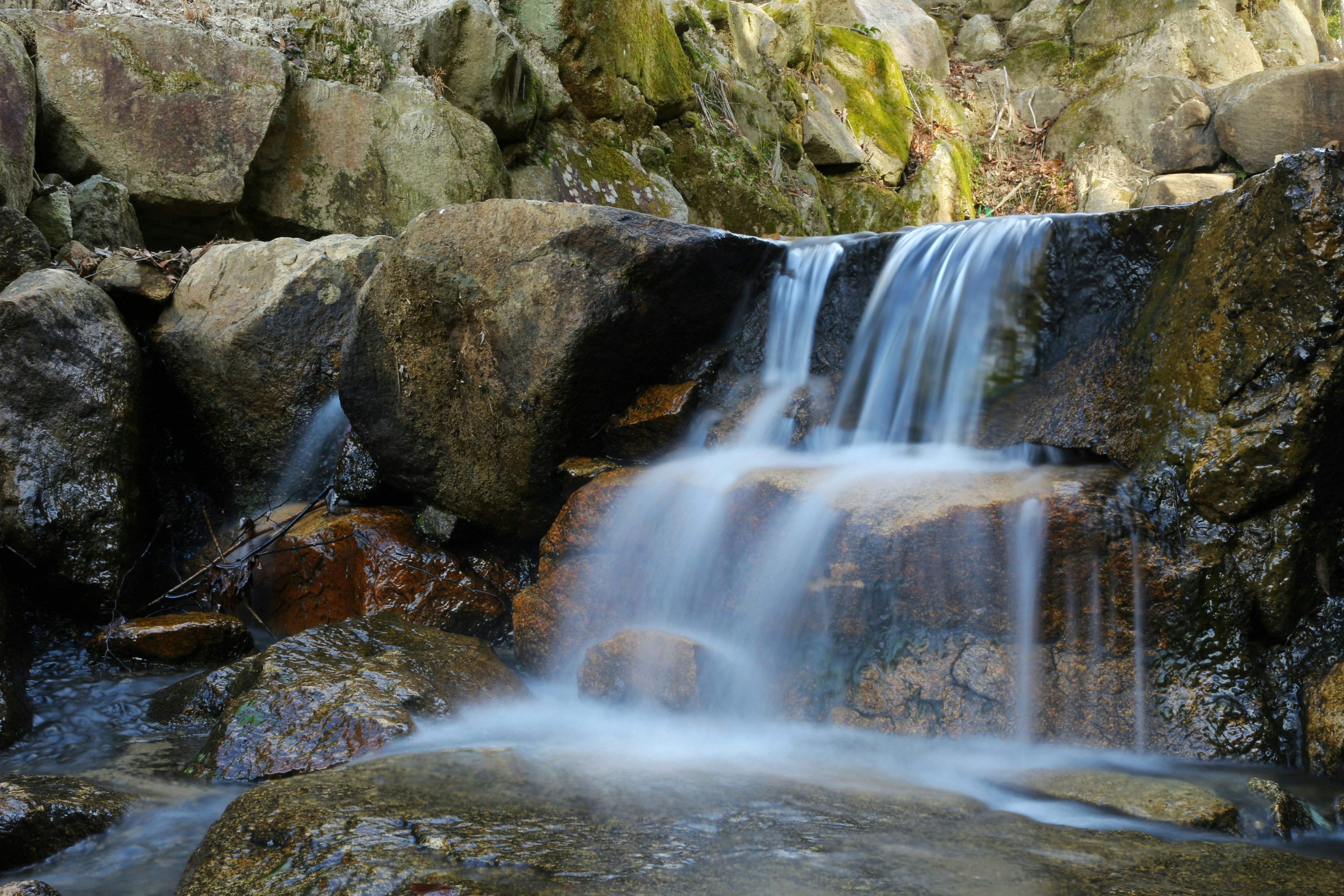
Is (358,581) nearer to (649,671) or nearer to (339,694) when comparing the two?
(339,694)

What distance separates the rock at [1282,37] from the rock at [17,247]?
55.4ft

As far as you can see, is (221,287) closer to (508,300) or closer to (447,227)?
(447,227)

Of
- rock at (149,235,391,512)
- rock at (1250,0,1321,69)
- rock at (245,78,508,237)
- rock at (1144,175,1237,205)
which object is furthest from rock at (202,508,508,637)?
rock at (1250,0,1321,69)

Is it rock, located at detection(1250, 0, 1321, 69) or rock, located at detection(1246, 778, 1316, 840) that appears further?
rock, located at detection(1250, 0, 1321, 69)

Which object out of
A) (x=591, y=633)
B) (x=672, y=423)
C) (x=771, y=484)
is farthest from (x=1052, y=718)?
(x=672, y=423)

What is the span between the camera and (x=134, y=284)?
5750 millimetres

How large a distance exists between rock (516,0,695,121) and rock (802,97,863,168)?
7.44 ft

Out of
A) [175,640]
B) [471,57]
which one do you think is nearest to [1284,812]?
[175,640]

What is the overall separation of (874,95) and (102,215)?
1010cm

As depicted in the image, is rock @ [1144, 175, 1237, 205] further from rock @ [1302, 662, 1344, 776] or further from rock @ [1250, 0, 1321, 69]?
rock @ [1302, 662, 1344, 776]

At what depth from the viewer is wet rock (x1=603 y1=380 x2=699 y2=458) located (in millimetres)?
4863

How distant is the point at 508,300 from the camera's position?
4.69 metres

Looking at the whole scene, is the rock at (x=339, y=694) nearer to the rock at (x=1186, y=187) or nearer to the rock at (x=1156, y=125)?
the rock at (x=1186, y=187)

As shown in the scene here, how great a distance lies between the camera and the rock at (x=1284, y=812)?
2504 mm
